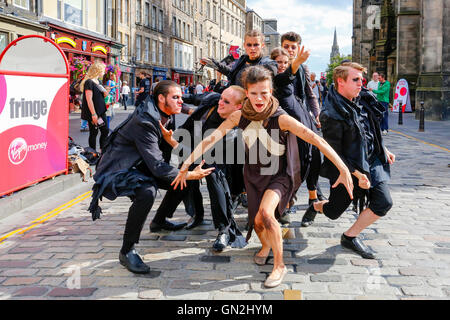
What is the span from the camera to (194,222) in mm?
5289

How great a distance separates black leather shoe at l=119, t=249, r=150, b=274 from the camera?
380 cm

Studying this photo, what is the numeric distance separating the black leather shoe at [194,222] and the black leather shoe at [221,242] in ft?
2.63

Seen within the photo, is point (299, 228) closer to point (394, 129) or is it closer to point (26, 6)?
point (394, 129)

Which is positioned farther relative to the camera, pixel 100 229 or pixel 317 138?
pixel 100 229

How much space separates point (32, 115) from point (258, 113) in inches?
148

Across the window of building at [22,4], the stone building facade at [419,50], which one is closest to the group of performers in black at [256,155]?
the window of building at [22,4]

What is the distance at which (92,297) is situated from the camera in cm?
332

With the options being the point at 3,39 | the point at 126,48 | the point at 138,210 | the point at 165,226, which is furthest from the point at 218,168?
the point at 126,48

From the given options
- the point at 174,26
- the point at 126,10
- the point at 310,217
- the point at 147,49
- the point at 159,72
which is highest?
the point at 174,26

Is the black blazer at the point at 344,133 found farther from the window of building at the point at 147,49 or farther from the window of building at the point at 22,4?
the window of building at the point at 147,49

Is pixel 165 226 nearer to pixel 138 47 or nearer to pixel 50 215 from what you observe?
pixel 50 215

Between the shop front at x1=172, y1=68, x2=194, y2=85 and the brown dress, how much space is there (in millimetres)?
43865
